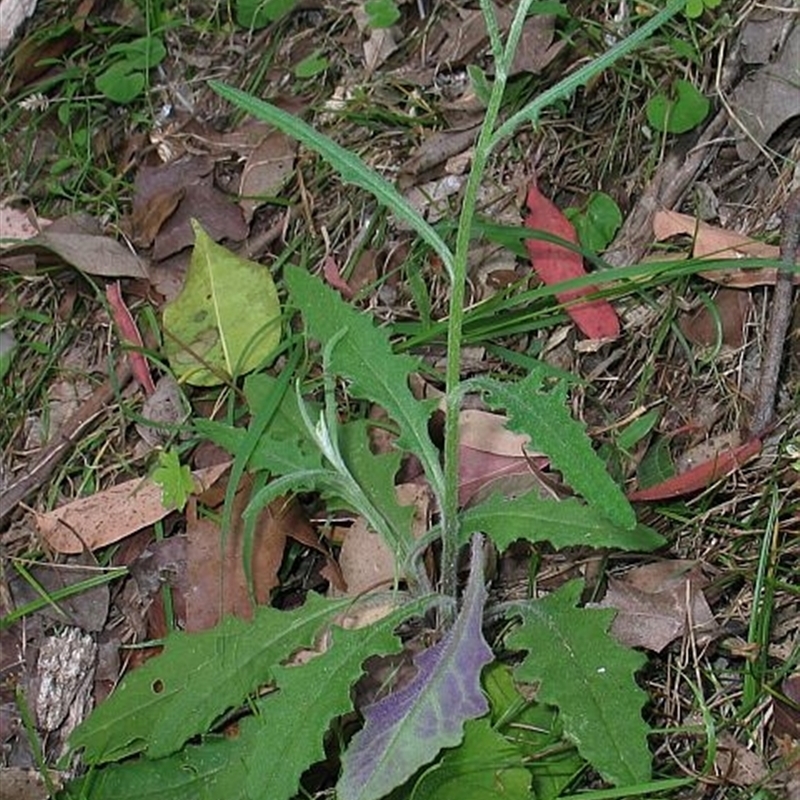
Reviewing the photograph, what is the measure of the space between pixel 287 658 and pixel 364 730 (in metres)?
0.32

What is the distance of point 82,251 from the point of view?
3.09 metres

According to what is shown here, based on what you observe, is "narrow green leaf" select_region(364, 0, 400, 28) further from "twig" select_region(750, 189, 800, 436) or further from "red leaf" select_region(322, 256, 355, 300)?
"twig" select_region(750, 189, 800, 436)

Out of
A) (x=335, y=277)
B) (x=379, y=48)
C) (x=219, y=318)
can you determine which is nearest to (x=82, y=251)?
(x=219, y=318)

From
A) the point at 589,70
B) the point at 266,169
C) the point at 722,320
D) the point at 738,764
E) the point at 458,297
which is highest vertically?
the point at 589,70

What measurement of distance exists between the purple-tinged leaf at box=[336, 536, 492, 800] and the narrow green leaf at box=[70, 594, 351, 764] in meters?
0.23

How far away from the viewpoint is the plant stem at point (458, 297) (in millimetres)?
1860

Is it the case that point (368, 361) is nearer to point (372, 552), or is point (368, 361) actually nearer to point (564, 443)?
point (372, 552)

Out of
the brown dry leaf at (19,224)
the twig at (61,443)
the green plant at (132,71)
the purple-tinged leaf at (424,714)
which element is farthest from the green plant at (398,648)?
the green plant at (132,71)

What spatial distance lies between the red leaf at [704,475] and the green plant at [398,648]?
172mm

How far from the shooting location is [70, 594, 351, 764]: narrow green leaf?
2.29m

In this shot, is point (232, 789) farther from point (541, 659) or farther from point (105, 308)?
point (105, 308)

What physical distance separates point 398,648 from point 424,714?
0.48 feet

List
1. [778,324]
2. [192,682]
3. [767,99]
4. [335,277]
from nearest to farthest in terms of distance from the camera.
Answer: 1. [192,682]
2. [778,324]
3. [767,99]
4. [335,277]

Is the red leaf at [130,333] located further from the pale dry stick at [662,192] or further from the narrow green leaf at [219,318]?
the pale dry stick at [662,192]
